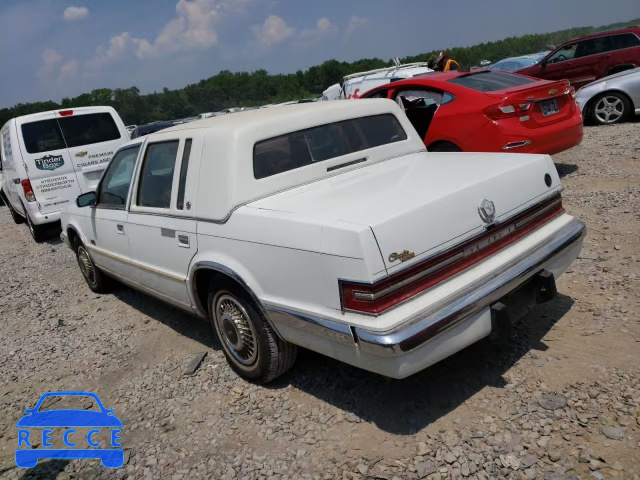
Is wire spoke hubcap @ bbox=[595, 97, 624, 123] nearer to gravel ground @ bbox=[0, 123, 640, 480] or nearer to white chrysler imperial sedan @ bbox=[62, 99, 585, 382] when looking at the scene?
gravel ground @ bbox=[0, 123, 640, 480]

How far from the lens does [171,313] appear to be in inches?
197

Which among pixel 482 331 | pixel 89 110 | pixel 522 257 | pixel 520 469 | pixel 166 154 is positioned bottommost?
pixel 520 469

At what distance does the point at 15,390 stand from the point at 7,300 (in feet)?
8.34

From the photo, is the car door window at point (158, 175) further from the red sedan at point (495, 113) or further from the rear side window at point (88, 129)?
the rear side window at point (88, 129)

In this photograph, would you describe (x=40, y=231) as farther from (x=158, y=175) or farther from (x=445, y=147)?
(x=445, y=147)

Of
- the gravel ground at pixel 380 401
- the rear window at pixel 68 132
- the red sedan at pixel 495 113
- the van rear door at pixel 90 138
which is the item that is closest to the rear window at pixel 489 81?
the red sedan at pixel 495 113

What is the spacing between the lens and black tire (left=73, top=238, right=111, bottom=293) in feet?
18.2

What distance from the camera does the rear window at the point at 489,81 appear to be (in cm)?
654

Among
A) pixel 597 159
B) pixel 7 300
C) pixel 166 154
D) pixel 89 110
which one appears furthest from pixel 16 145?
pixel 597 159

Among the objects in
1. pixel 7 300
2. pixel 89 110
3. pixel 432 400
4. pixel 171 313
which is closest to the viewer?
pixel 432 400

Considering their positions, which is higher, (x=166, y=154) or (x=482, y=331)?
(x=166, y=154)

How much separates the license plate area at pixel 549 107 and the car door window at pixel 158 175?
4.67 metres

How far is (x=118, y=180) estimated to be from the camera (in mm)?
4531

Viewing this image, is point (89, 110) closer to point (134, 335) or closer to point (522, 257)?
point (134, 335)
